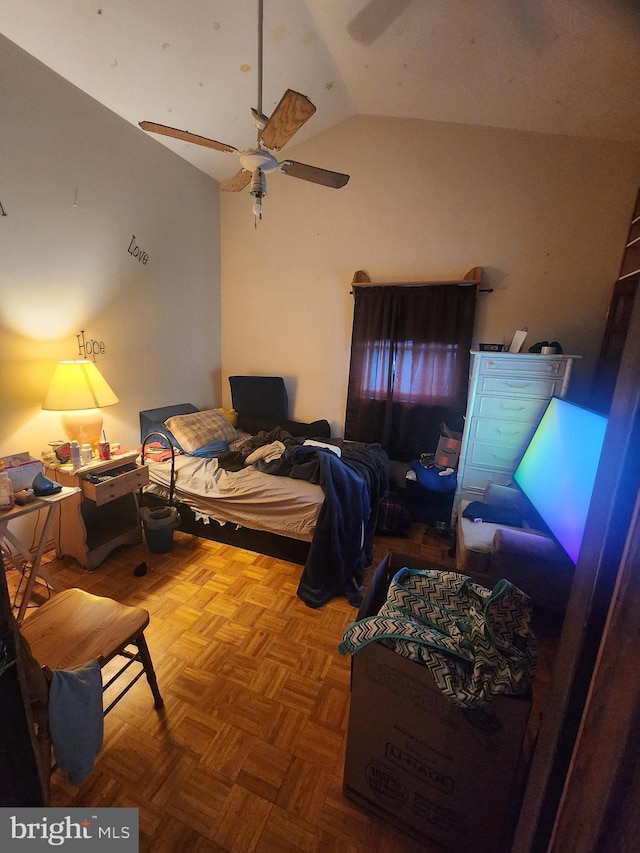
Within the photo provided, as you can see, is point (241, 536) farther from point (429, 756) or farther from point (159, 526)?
point (429, 756)

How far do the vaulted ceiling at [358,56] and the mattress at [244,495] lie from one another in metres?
2.59

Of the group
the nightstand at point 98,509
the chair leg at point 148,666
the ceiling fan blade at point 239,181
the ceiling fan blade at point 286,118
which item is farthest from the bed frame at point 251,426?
the ceiling fan blade at point 286,118

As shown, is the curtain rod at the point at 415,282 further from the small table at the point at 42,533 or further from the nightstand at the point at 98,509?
the small table at the point at 42,533

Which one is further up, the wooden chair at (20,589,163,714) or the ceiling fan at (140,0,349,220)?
the ceiling fan at (140,0,349,220)

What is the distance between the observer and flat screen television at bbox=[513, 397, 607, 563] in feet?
4.15

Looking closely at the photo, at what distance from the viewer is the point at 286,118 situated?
5.04ft

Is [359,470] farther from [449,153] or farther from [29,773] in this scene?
→ [449,153]

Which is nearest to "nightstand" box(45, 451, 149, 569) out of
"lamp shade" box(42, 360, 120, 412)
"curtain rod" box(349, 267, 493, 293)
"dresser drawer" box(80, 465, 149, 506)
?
"dresser drawer" box(80, 465, 149, 506)

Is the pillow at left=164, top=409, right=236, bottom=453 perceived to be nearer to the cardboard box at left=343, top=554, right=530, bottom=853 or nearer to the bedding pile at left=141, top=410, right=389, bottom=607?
the bedding pile at left=141, top=410, right=389, bottom=607

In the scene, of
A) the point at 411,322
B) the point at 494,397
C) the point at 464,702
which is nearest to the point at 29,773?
the point at 464,702

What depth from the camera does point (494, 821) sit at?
965 millimetres

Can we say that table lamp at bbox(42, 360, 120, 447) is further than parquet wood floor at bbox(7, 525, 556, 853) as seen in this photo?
Yes

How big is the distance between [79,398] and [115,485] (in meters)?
0.60

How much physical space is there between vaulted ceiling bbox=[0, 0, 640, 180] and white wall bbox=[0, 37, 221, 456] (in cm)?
25
